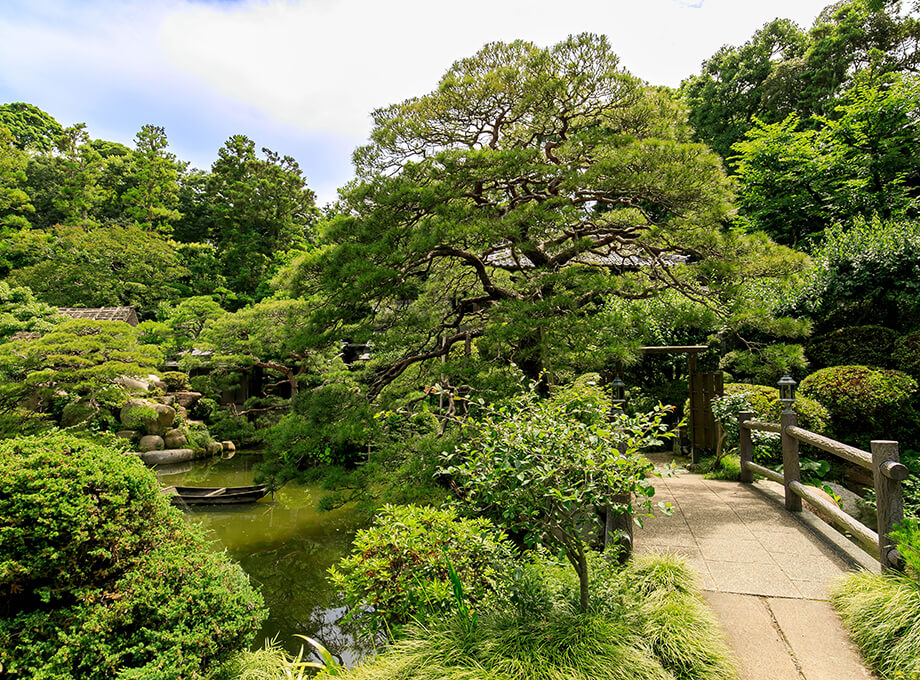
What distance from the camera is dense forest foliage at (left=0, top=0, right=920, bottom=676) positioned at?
4730 mm

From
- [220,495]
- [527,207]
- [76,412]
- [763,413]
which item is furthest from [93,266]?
[763,413]

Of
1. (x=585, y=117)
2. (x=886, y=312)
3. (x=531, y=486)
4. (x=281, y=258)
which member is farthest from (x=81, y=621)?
(x=281, y=258)

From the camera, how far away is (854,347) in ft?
23.9

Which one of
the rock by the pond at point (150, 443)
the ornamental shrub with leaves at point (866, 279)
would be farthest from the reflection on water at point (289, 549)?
the ornamental shrub with leaves at point (866, 279)

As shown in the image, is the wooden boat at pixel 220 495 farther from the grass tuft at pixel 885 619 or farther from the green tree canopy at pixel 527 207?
the grass tuft at pixel 885 619

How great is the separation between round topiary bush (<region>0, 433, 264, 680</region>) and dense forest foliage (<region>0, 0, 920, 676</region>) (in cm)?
58

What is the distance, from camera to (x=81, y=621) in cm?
214

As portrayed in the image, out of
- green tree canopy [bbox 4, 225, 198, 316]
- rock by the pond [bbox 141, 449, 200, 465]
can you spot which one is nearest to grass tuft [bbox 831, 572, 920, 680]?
rock by the pond [bbox 141, 449, 200, 465]

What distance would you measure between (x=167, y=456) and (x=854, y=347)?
1331cm

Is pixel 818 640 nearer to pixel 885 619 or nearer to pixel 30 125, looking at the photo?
pixel 885 619

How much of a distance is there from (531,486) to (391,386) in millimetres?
3629

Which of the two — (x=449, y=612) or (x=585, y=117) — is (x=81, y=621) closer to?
(x=449, y=612)

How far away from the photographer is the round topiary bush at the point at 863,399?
600 centimetres

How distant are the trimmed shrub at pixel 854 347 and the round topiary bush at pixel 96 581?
8.61 meters
